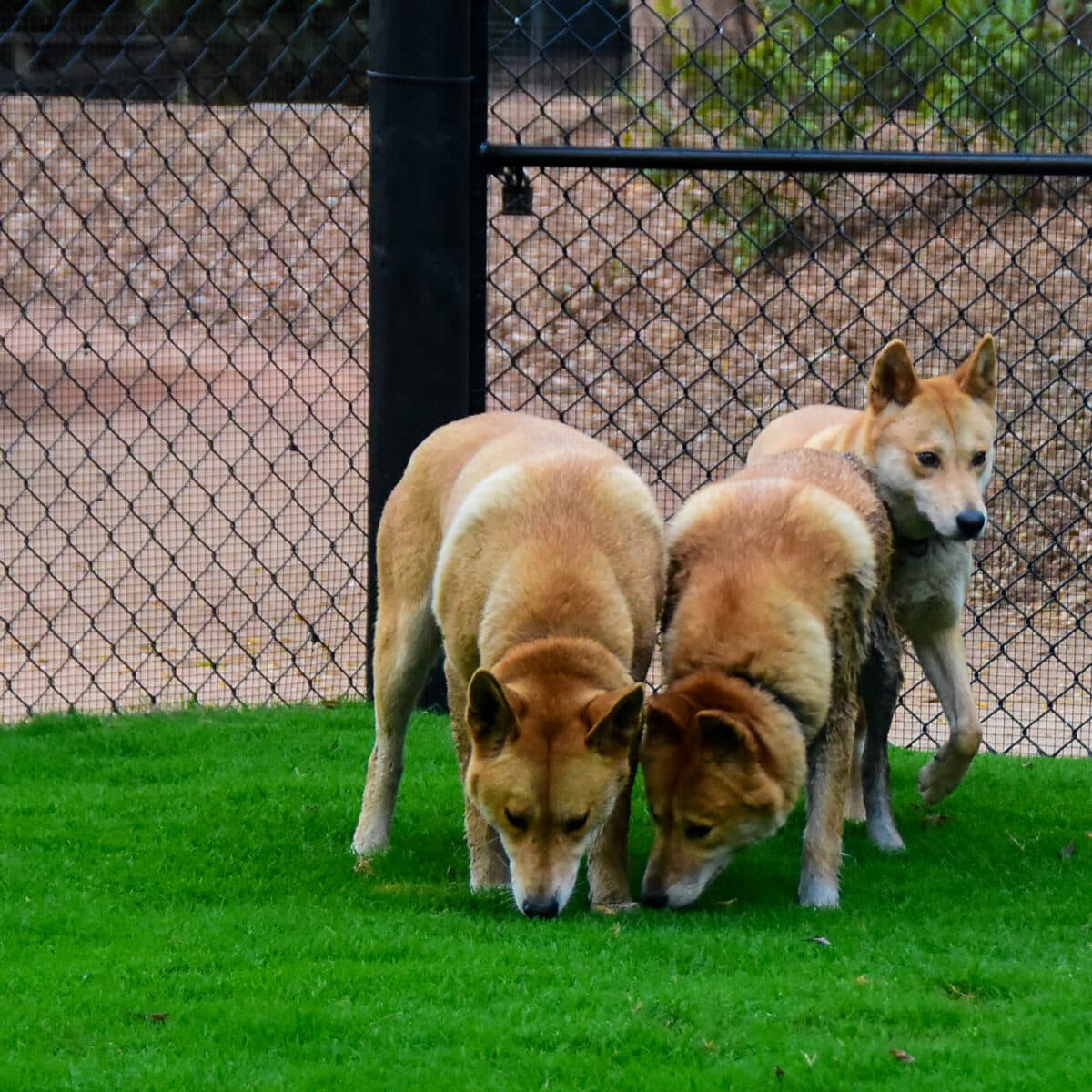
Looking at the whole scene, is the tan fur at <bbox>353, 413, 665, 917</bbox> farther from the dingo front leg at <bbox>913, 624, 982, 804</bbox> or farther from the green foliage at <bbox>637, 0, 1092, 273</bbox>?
the green foliage at <bbox>637, 0, 1092, 273</bbox>

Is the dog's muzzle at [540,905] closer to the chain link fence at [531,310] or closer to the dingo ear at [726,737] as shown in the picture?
the dingo ear at [726,737]

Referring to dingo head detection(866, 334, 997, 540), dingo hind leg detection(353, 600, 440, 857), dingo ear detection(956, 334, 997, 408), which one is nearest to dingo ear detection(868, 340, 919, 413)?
dingo head detection(866, 334, 997, 540)

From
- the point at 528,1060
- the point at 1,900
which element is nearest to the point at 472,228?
the point at 1,900

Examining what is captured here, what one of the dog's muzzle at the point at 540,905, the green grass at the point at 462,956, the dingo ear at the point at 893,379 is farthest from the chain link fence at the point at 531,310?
the dog's muzzle at the point at 540,905

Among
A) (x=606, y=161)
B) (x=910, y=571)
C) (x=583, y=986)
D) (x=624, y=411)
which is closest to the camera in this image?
(x=583, y=986)

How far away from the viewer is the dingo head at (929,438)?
556 cm

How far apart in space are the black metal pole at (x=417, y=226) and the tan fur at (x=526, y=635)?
3.39ft

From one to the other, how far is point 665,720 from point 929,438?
159 cm

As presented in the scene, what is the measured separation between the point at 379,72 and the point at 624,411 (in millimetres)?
8146

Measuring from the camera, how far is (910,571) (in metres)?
5.64

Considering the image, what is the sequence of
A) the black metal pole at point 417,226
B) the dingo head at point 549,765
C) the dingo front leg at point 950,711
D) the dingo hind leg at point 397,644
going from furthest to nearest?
the black metal pole at point 417,226 < the dingo front leg at point 950,711 < the dingo hind leg at point 397,644 < the dingo head at point 549,765

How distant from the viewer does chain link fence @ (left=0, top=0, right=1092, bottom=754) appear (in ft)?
29.2

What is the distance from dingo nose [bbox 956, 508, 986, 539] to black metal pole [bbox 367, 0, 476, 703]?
82.2 inches

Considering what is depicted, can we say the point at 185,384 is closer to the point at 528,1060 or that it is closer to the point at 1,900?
the point at 1,900
